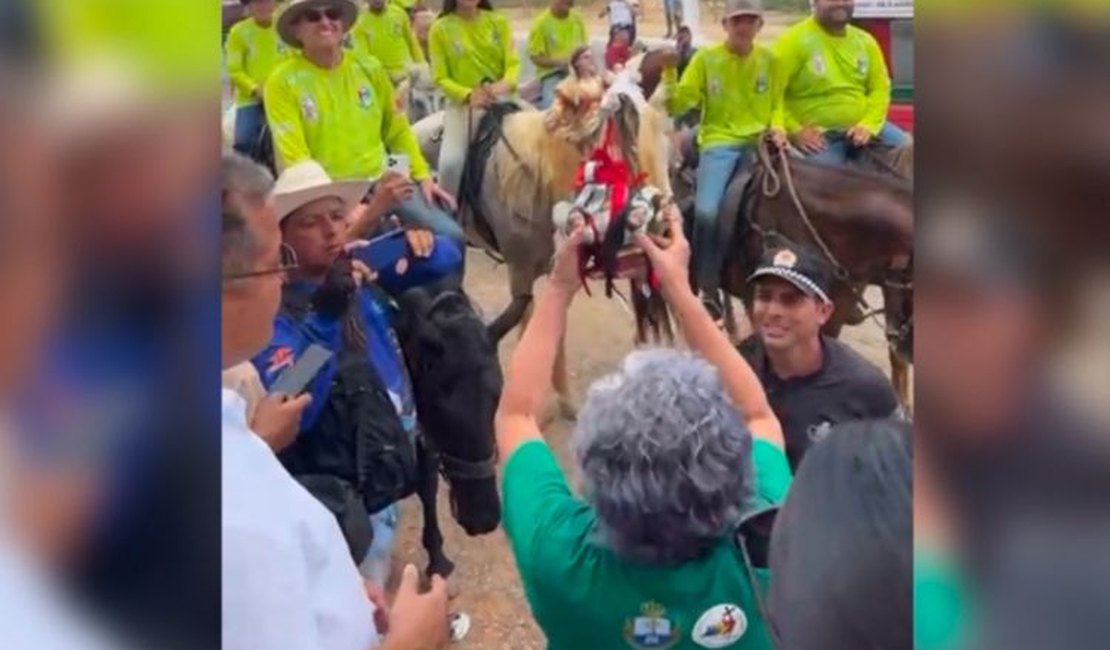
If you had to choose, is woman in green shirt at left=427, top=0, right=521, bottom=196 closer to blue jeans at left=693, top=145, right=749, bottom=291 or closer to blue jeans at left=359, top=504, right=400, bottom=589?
blue jeans at left=693, top=145, right=749, bottom=291

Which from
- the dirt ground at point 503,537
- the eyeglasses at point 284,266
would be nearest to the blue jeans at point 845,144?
the dirt ground at point 503,537

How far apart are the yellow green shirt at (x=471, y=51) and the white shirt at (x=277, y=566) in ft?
2.15

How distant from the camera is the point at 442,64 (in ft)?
5.92

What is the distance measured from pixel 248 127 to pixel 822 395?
2.04ft

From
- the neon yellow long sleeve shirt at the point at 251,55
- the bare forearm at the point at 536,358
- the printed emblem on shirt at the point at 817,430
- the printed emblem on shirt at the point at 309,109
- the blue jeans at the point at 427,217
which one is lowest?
the printed emblem on shirt at the point at 817,430

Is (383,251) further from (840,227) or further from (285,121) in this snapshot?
(840,227)

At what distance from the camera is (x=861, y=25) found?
5.23 ft

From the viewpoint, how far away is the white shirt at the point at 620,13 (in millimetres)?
1597

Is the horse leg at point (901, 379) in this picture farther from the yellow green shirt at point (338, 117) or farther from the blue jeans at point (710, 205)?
the yellow green shirt at point (338, 117)

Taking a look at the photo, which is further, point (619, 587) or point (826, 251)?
point (826, 251)

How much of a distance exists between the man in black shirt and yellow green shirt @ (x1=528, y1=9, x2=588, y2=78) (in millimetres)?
337

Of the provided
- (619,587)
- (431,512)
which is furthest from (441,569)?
(619,587)

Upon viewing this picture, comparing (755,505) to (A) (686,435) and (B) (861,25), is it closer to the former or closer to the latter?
(A) (686,435)

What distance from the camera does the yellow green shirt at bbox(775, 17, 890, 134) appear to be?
1526 mm
